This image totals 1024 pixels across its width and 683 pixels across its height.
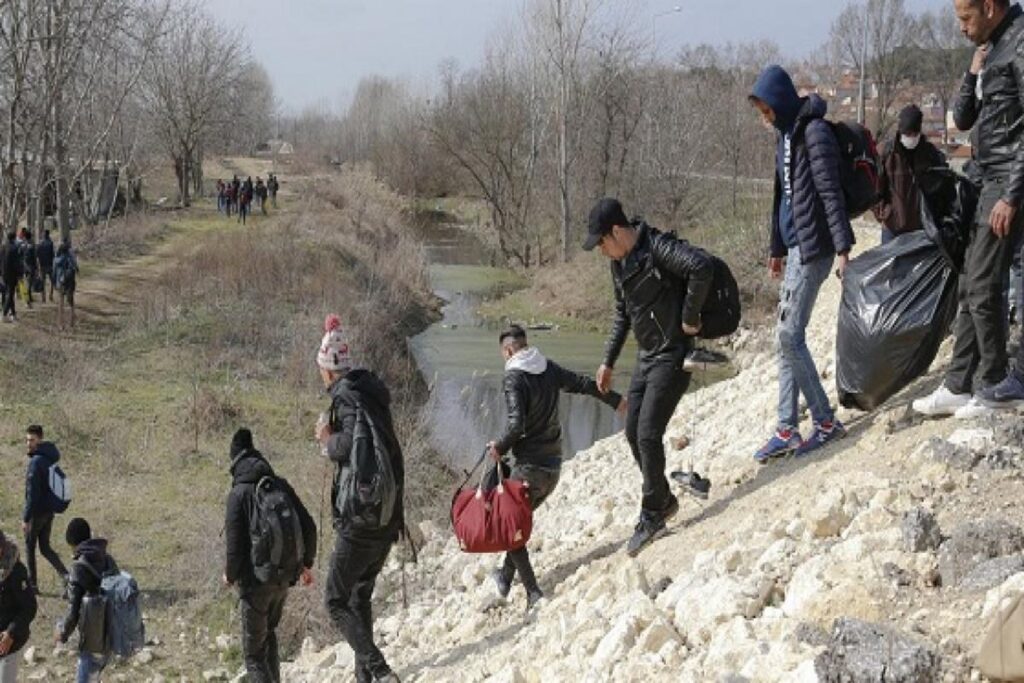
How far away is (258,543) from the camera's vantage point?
6023 millimetres

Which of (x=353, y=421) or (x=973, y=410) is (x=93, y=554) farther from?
(x=973, y=410)

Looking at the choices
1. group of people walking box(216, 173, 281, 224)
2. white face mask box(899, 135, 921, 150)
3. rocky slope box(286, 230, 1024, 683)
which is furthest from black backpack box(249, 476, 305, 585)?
group of people walking box(216, 173, 281, 224)

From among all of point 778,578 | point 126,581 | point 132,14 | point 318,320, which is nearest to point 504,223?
point 132,14

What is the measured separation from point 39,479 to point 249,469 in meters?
4.45

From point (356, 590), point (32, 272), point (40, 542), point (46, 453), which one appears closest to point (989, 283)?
point (356, 590)

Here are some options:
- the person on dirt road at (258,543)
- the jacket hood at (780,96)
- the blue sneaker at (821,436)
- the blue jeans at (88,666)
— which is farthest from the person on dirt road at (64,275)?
the jacket hood at (780,96)

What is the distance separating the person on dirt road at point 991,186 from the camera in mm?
5320

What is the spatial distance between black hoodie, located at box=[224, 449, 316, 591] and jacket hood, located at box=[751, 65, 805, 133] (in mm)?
3395

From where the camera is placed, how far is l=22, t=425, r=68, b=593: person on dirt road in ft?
31.8

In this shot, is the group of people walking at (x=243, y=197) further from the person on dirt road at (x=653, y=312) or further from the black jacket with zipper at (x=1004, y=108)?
the black jacket with zipper at (x=1004, y=108)

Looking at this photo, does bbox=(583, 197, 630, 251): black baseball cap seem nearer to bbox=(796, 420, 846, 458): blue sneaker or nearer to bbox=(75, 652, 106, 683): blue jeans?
bbox=(796, 420, 846, 458): blue sneaker

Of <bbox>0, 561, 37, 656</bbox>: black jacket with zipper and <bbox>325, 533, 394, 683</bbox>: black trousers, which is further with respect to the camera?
<bbox>0, 561, 37, 656</bbox>: black jacket with zipper

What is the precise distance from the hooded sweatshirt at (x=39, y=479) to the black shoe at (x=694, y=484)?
5765 mm

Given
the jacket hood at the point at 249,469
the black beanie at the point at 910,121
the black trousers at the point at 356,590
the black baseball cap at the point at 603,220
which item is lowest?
the black trousers at the point at 356,590
